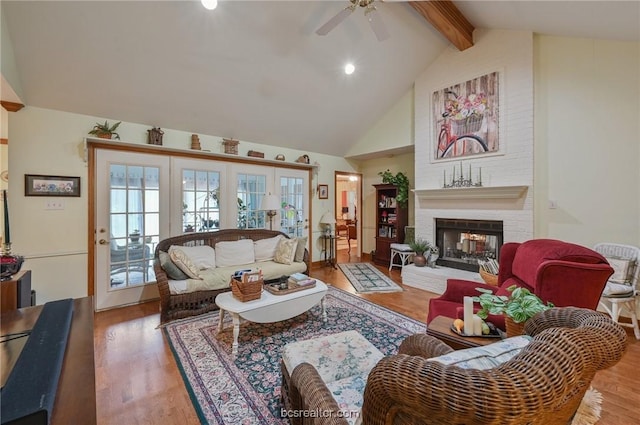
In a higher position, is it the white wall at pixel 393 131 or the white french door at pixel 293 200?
the white wall at pixel 393 131

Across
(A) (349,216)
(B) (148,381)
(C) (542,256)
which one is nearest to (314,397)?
(B) (148,381)

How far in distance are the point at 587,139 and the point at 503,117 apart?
94cm

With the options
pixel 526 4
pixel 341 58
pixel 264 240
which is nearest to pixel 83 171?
pixel 264 240

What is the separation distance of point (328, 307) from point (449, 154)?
2.97 meters

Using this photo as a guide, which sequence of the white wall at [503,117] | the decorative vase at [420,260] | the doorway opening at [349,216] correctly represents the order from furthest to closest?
the doorway opening at [349,216]
the decorative vase at [420,260]
the white wall at [503,117]

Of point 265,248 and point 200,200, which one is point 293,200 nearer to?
point 265,248

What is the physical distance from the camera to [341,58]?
370 centimetres

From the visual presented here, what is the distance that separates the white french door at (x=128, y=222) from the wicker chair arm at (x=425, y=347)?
Result: 140 inches

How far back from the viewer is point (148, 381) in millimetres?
1962

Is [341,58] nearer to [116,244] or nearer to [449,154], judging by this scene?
[449,154]

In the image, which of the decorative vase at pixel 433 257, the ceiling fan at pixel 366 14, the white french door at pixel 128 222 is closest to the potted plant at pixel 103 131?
the white french door at pixel 128 222

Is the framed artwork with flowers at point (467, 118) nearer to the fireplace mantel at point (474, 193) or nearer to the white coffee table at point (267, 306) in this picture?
the fireplace mantel at point (474, 193)

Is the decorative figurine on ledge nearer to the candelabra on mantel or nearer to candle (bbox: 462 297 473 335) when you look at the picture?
candle (bbox: 462 297 473 335)

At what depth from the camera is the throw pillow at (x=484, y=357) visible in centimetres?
73
